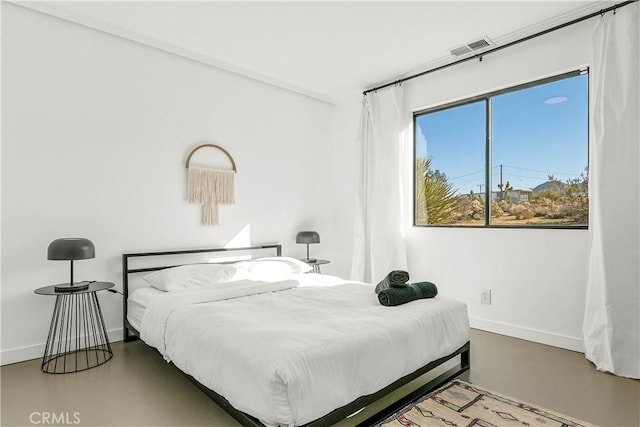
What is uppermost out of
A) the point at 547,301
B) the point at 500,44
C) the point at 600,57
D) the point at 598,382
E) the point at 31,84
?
the point at 500,44

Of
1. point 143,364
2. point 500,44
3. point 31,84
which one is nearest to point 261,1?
point 31,84

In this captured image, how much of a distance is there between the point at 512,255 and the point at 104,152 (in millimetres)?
3836

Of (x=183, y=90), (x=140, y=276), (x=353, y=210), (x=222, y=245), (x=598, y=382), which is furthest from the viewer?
(x=353, y=210)

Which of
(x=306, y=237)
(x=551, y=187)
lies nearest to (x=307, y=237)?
(x=306, y=237)

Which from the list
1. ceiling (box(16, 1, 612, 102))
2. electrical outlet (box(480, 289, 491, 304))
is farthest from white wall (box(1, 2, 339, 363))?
electrical outlet (box(480, 289, 491, 304))

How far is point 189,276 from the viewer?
10.5 ft

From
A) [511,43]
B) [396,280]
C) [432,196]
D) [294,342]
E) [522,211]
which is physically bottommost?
[294,342]

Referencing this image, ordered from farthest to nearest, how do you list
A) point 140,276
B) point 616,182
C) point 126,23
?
point 140,276 < point 126,23 < point 616,182

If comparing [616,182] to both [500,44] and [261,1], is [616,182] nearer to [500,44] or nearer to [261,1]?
[500,44]

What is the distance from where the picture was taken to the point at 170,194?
366 centimetres

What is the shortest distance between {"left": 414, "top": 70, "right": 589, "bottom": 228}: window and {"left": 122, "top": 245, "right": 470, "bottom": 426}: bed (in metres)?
1.54

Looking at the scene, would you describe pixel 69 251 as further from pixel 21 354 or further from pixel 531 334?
pixel 531 334

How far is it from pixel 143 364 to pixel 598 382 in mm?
3277

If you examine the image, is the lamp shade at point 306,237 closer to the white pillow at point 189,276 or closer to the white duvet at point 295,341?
the white pillow at point 189,276
